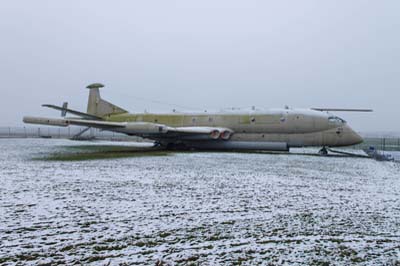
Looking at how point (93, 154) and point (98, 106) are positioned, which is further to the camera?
point (98, 106)

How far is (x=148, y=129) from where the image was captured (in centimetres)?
1750

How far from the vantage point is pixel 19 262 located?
10.4 feet

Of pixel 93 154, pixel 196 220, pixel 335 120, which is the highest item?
pixel 335 120

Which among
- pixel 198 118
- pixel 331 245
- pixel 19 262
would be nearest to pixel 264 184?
pixel 331 245

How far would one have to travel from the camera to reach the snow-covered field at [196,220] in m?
3.48

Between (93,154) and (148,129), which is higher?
(148,129)

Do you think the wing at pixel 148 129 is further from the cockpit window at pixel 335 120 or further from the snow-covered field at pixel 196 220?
the snow-covered field at pixel 196 220

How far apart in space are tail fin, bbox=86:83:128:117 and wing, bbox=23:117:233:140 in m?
6.27

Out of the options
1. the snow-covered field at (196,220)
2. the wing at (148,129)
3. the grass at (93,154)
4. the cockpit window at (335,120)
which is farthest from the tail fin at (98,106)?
the snow-covered field at (196,220)

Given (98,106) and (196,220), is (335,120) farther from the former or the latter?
(98,106)

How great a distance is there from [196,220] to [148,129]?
13.1 m

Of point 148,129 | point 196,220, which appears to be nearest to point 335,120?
point 148,129

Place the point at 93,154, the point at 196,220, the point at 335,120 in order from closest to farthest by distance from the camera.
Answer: the point at 196,220
the point at 93,154
the point at 335,120

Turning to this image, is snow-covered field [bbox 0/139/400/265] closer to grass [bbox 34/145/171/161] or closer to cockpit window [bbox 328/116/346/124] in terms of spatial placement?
grass [bbox 34/145/171/161]
